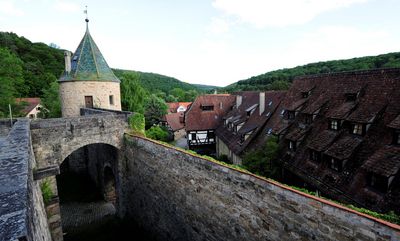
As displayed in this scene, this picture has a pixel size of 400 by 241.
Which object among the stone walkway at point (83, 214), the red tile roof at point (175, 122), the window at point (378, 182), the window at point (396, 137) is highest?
the window at point (396, 137)

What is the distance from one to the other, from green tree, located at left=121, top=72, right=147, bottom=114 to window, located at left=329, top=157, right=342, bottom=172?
76.1 ft

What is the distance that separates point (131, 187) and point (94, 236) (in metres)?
2.74

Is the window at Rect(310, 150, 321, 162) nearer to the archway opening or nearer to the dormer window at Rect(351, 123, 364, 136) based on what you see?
the dormer window at Rect(351, 123, 364, 136)

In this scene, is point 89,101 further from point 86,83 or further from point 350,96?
point 350,96

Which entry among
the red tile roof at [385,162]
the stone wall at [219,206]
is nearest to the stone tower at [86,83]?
the stone wall at [219,206]

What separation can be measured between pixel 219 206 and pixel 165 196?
10.2 ft

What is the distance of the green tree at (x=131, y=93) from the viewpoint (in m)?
28.2

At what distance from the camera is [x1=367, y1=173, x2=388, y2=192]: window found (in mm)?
7393

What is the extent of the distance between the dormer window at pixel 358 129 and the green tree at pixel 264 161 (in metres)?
3.96

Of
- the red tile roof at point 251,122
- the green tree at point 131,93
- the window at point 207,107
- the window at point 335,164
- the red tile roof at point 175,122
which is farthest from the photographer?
the red tile roof at point 175,122

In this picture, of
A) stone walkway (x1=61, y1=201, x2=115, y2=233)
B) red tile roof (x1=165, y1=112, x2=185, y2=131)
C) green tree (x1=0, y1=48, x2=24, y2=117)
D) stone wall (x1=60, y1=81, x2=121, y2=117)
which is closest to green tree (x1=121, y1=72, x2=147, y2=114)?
green tree (x1=0, y1=48, x2=24, y2=117)

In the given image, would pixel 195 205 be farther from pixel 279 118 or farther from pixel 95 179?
pixel 95 179

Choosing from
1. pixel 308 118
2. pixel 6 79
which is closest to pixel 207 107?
pixel 308 118

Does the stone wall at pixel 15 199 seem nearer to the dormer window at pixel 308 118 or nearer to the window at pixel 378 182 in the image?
the window at pixel 378 182
